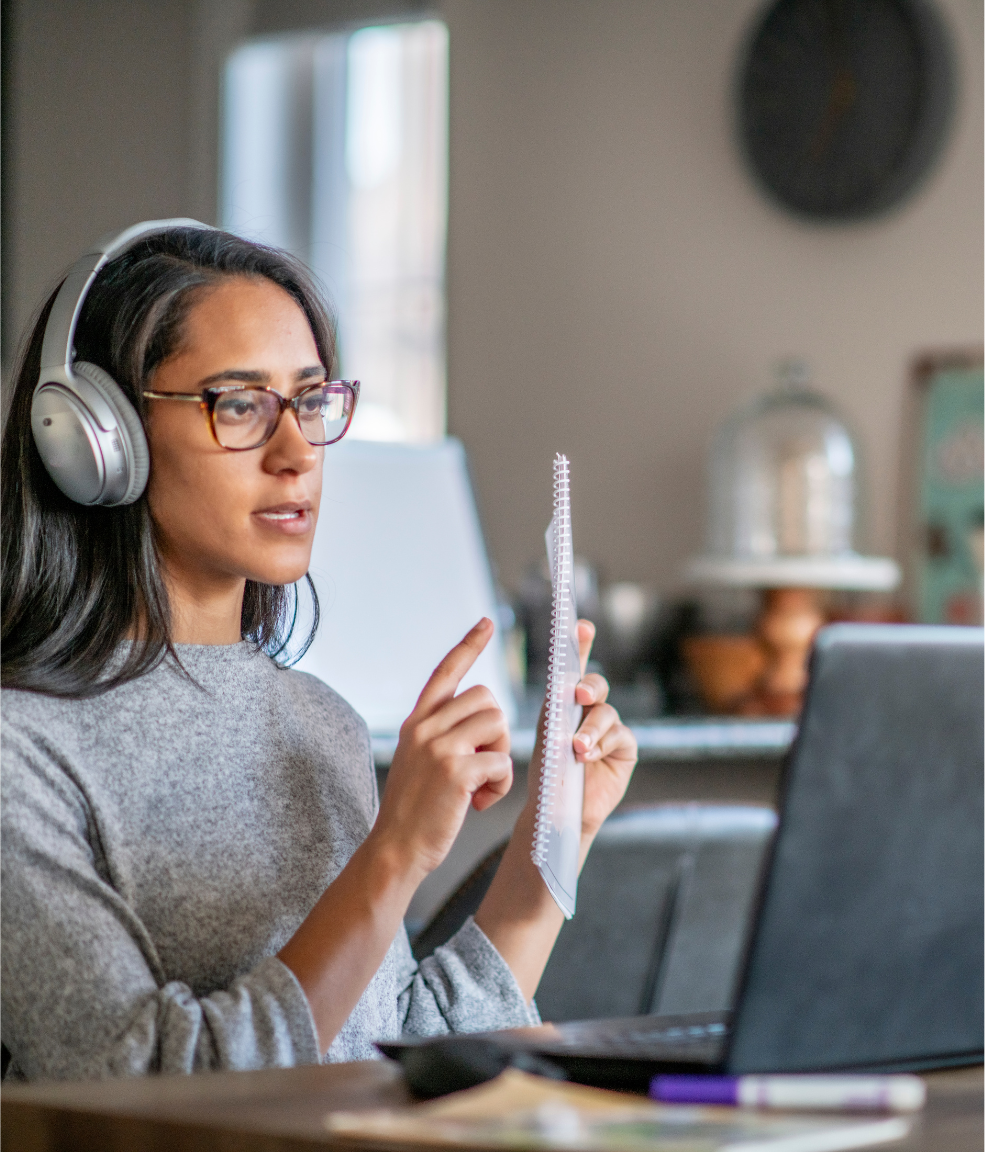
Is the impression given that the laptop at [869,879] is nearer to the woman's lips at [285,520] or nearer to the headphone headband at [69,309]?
the woman's lips at [285,520]

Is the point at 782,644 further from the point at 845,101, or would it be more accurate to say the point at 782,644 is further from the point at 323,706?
the point at 323,706

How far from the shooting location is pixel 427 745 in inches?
32.8

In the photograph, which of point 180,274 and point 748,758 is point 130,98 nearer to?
point 748,758

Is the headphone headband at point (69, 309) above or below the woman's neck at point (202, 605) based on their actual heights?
above

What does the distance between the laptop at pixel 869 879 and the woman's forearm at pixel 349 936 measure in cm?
16

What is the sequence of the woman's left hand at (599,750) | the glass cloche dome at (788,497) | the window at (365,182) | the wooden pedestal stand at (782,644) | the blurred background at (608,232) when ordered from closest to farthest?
the woman's left hand at (599,750), the wooden pedestal stand at (782,644), the glass cloche dome at (788,497), the blurred background at (608,232), the window at (365,182)

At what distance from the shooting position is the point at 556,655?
865mm

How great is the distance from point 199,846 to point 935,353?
8.98 feet

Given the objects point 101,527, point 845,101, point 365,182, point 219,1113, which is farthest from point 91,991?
point 365,182

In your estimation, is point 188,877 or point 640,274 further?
point 640,274

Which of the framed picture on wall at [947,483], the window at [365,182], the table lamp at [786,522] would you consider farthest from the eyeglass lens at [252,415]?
the window at [365,182]

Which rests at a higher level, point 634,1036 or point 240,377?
point 240,377

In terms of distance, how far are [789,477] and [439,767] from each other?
2.50m

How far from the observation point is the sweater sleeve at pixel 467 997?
1037 millimetres
